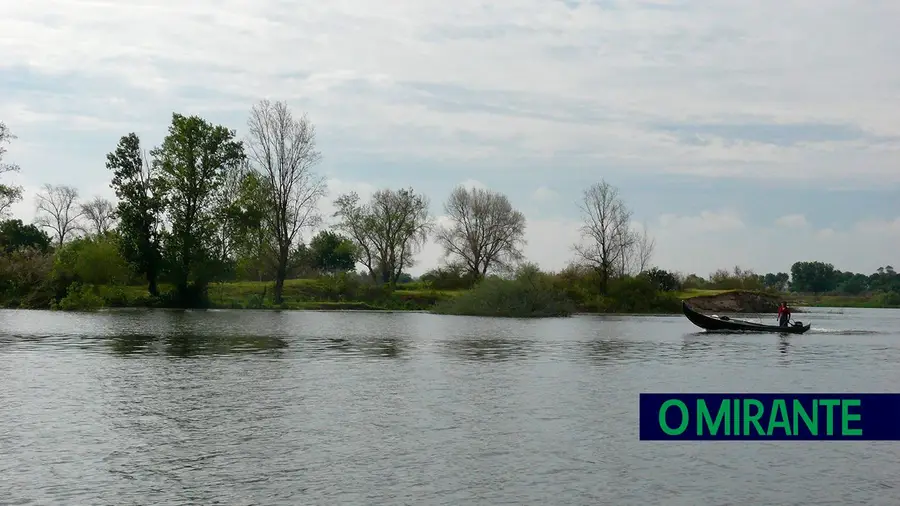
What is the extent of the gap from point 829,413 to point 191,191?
6317 centimetres

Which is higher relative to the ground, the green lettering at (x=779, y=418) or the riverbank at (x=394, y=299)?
the riverbank at (x=394, y=299)

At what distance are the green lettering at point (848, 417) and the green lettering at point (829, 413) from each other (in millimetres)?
197

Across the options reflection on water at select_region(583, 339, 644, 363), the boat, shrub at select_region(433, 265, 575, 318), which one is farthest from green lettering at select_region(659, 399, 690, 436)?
shrub at select_region(433, 265, 575, 318)

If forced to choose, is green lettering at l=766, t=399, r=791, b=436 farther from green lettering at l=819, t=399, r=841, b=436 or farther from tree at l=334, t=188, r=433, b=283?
tree at l=334, t=188, r=433, b=283

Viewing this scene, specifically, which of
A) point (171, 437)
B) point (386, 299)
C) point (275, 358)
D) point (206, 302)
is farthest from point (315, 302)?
point (171, 437)

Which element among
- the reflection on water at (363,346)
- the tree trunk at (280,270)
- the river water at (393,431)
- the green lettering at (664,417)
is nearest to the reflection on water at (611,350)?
the river water at (393,431)

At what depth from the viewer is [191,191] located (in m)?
→ 74.9

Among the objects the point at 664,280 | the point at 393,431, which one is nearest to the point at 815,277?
the point at 664,280

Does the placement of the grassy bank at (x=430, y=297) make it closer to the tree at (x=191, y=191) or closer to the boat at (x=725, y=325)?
the tree at (x=191, y=191)

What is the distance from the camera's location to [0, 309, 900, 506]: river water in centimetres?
1242

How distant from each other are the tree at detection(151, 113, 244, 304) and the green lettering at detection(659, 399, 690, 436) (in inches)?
2398

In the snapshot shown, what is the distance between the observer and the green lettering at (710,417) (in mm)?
17562

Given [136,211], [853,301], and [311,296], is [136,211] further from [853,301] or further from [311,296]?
[853,301]

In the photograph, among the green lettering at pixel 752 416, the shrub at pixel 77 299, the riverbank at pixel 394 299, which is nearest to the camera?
the green lettering at pixel 752 416
